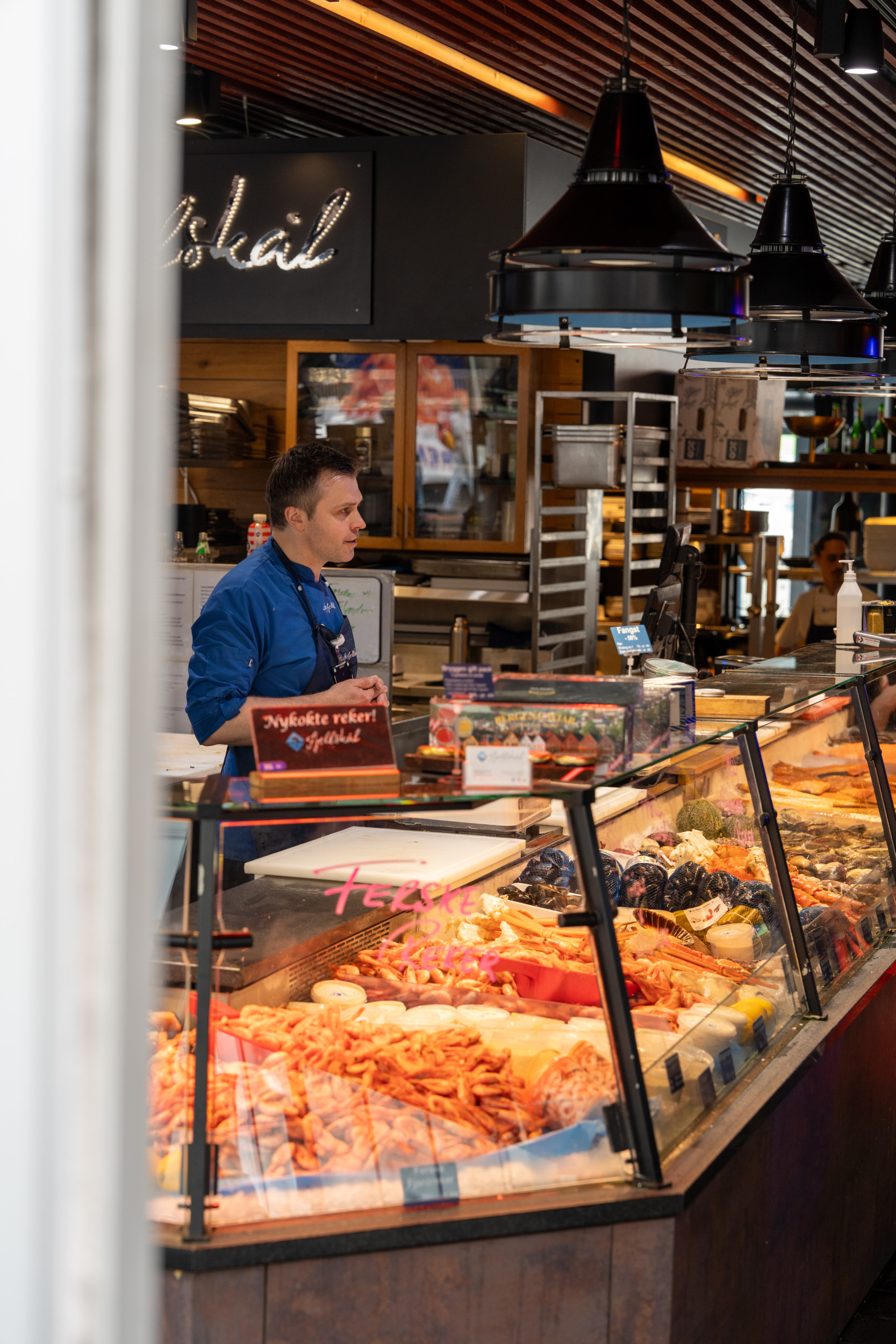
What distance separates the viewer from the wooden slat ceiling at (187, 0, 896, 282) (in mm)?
5551

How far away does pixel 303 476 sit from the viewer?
10.7ft

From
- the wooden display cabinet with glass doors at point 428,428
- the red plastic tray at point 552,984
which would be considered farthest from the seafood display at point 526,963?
the wooden display cabinet with glass doors at point 428,428

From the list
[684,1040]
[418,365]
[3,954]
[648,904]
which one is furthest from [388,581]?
[3,954]

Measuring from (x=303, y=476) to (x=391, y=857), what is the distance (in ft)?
3.84

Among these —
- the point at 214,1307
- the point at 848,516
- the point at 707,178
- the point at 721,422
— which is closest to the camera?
the point at 214,1307

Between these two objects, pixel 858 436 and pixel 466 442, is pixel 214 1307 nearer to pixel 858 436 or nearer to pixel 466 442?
pixel 466 442

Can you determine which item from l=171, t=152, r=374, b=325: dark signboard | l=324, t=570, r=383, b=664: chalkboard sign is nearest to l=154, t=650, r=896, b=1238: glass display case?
l=324, t=570, r=383, b=664: chalkboard sign

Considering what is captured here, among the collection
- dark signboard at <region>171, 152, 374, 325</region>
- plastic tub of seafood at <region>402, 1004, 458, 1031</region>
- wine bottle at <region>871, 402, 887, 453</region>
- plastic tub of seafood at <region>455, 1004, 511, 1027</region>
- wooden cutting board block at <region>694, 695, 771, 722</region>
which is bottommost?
plastic tub of seafood at <region>455, 1004, 511, 1027</region>

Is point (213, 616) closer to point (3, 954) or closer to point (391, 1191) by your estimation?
point (391, 1191)

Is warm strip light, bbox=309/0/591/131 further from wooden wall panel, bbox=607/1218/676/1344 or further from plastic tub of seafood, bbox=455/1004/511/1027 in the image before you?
wooden wall panel, bbox=607/1218/676/1344

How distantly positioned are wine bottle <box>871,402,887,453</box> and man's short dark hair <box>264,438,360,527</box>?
8.34 m

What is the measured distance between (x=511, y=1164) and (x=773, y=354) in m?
2.53

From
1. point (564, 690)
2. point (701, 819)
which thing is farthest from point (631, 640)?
point (564, 690)

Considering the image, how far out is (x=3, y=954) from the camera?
781 millimetres
